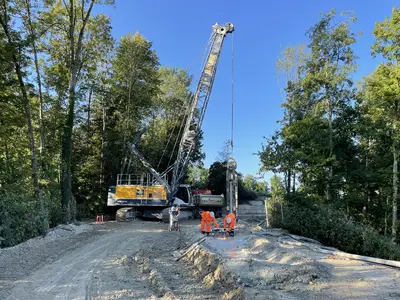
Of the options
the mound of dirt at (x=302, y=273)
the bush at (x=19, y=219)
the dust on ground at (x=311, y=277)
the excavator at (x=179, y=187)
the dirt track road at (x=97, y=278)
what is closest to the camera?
the dust on ground at (x=311, y=277)

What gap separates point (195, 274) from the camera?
26.1ft

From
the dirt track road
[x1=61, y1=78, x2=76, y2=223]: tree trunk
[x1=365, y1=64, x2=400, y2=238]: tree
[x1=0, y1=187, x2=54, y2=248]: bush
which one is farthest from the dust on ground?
[x1=61, y1=78, x2=76, y2=223]: tree trunk

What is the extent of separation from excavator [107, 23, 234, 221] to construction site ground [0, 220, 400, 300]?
37.4 ft

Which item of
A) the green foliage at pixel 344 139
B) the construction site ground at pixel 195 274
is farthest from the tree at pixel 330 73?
the construction site ground at pixel 195 274

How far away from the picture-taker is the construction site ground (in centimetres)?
572

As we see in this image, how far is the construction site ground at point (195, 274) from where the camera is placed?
225 inches

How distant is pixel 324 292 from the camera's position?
5.42 meters

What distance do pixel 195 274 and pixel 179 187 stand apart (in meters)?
17.0

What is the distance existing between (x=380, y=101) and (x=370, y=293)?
15.8 metres

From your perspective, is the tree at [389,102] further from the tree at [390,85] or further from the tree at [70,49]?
the tree at [70,49]

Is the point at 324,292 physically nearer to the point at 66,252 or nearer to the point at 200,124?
the point at 66,252

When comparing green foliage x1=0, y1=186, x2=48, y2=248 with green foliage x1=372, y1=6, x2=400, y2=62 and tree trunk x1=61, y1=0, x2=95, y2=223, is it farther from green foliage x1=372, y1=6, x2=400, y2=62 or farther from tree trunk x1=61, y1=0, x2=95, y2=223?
green foliage x1=372, y1=6, x2=400, y2=62

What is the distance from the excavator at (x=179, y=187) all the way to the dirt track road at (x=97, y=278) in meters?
11.0

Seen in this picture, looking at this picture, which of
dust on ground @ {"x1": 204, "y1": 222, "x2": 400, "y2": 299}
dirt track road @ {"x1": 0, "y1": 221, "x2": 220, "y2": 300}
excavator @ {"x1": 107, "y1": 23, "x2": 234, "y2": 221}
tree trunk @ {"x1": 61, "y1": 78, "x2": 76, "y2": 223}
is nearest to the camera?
dust on ground @ {"x1": 204, "y1": 222, "x2": 400, "y2": 299}
